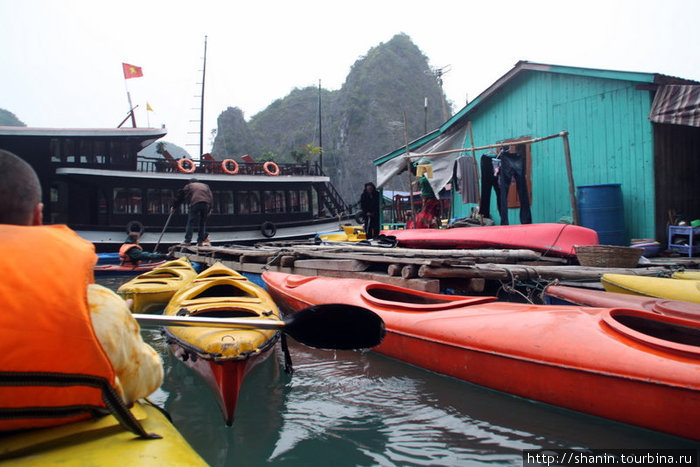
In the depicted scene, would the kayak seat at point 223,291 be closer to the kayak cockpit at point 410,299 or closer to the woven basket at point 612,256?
the kayak cockpit at point 410,299

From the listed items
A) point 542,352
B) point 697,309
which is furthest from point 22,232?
point 697,309

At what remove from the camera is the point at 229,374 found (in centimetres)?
307

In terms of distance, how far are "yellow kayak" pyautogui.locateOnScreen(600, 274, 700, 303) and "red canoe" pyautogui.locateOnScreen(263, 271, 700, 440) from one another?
112 centimetres

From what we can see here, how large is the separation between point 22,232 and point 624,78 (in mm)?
8749

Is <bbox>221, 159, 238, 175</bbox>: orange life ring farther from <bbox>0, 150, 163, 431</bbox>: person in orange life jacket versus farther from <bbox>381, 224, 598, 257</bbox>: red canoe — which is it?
<bbox>0, 150, 163, 431</bbox>: person in orange life jacket

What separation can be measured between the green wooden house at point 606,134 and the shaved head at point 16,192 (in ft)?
24.5

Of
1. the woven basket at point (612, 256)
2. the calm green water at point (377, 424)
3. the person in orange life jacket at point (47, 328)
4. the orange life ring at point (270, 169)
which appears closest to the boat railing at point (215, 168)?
the orange life ring at point (270, 169)

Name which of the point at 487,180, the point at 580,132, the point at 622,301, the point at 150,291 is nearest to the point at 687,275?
the point at 622,301

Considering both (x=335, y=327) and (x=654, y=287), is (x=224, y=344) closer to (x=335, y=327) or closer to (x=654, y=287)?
(x=335, y=327)

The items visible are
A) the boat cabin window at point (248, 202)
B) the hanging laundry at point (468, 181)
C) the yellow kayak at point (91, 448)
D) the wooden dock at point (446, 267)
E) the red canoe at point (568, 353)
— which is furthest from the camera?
the boat cabin window at point (248, 202)

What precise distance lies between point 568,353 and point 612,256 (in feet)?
10.5

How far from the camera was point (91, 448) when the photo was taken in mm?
1474

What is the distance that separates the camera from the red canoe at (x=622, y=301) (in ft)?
11.5

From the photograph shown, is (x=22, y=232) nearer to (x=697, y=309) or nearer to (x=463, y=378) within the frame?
(x=463, y=378)
